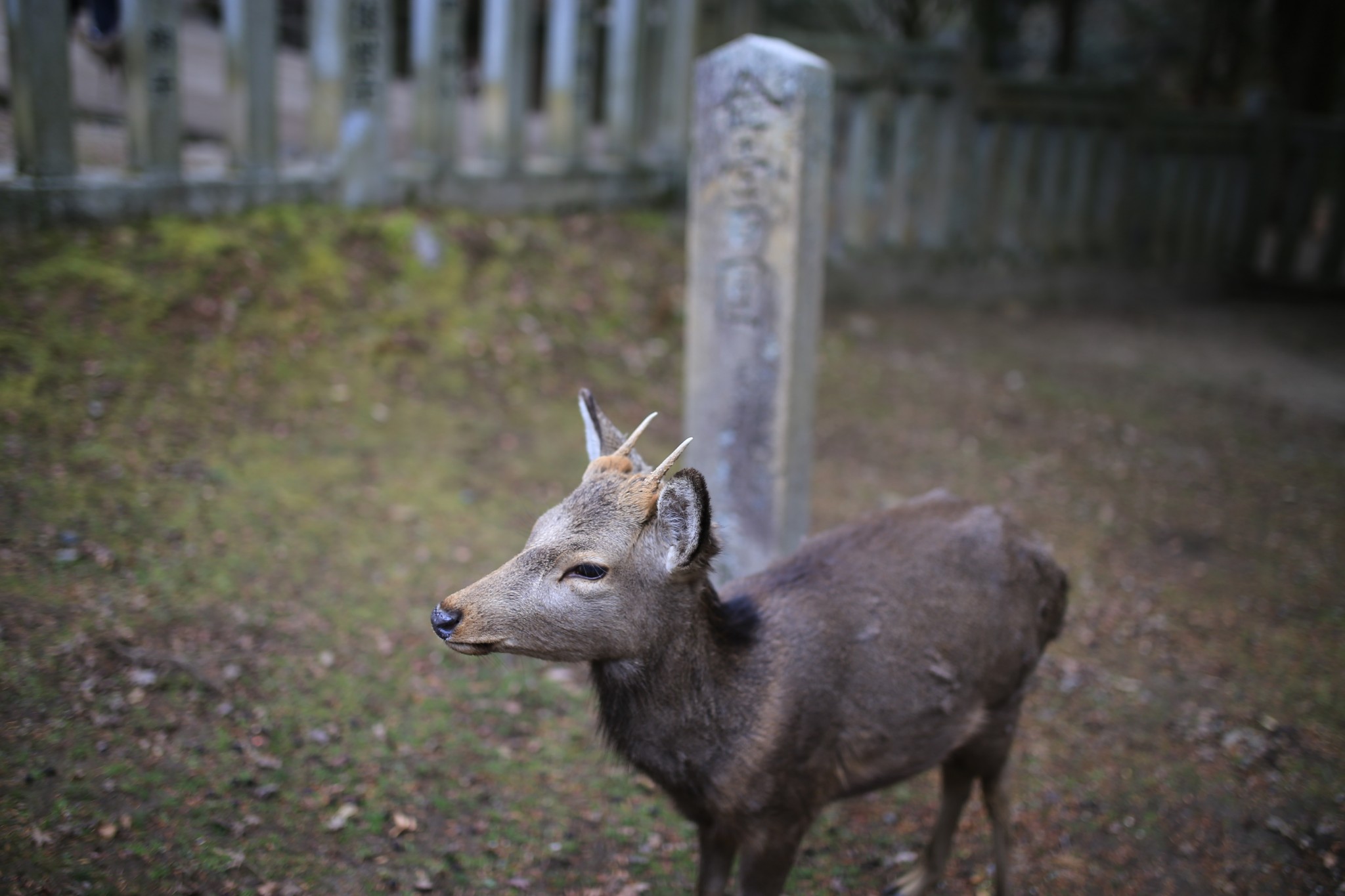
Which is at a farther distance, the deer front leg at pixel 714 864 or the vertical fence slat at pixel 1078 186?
the vertical fence slat at pixel 1078 186

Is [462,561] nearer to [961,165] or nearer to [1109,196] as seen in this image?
[961,165]

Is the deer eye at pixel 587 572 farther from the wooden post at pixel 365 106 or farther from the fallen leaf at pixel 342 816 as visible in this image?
the wooden post at pixel 365 106

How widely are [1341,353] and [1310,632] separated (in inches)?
272

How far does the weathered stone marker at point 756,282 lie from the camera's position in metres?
5.58

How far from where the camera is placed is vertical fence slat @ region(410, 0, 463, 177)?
29.3 ft

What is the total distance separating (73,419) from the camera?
643 cm

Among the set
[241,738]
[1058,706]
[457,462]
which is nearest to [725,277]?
[457,462]

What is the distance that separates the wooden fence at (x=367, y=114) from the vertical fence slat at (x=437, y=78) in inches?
0.5

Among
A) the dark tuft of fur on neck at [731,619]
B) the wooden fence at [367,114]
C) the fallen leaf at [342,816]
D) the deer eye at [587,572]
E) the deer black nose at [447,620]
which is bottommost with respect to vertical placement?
the fallen leaf at [342,816]

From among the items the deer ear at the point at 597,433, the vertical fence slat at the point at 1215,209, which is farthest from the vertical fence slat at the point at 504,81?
the vertical fence slat at the point at 1215,209

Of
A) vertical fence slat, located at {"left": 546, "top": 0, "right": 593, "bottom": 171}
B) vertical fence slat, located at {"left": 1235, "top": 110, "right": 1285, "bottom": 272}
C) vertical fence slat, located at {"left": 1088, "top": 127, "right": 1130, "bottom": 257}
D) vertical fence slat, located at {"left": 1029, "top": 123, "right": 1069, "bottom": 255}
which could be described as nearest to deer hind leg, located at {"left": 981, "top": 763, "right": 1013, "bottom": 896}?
vertical fence slat, located at {"left": 546, "top": 0, "right": 593, "bottom": 171}

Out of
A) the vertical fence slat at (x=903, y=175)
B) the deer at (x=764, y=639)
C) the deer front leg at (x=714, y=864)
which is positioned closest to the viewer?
the deer at (x=764, y=639)

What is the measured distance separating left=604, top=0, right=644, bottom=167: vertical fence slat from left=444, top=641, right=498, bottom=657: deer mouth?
819cm

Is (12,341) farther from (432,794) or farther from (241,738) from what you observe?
(432,794)
